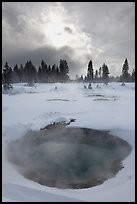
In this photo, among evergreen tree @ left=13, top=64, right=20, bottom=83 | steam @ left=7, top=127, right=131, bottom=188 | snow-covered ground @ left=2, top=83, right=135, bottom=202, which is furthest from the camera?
evergreen tree @ left=13, top=64, right=20, bottom=83

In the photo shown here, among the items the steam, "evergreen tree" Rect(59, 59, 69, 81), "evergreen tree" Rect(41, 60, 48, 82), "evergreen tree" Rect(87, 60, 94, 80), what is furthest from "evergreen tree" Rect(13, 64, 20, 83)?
the steam

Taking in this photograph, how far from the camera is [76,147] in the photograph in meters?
16.6

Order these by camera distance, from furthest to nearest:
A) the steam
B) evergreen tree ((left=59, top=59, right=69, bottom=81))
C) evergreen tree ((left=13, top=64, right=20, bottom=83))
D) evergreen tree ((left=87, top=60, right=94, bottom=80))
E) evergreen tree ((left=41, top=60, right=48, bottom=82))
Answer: evergreen tree ((left=13, top=64, right=20, bottom=83)), evergreen tree ((left=41, top=60, right=48, bottom=82)), evergreen tree ((left=59, top=59, right=69, bottom=81)), evergreen tree ((left=87, top=60, right=94, bottom=80)), the steam

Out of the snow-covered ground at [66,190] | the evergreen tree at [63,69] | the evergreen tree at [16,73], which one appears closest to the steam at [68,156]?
the snow-covered ground at [66,190]

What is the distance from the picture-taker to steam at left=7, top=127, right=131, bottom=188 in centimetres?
1256

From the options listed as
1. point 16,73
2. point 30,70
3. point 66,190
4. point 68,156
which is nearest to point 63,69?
point 30,70

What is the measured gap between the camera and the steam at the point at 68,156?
41.2ft

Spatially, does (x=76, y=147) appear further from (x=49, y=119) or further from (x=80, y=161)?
(x=49, y=119)

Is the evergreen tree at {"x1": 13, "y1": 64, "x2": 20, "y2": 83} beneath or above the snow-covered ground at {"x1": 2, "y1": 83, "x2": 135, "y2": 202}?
above

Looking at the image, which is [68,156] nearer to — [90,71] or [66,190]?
[66,190]

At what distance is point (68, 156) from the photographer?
49.8 feet

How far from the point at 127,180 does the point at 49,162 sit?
5109 millimetres

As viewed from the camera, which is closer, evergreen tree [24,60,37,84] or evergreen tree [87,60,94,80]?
evergreen tree [87,60,94,80]

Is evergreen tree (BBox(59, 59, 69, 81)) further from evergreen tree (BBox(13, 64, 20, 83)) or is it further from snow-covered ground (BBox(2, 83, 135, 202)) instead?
snow-covered ground (BBox(2, 83, 135, 202))
